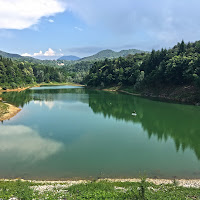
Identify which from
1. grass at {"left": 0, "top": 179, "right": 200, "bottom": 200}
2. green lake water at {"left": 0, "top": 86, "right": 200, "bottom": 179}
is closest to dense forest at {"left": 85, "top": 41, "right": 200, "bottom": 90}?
green lake water at {"left": 0, "top": 86, "right": 200, "bottom": 179}

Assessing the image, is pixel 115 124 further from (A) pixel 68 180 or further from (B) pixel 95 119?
(A) pixel 68 180

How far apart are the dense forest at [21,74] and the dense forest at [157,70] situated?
159 feet

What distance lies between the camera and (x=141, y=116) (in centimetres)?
Answer: 4175

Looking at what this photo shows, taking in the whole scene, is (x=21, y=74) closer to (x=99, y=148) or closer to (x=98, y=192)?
(x=99, y=148)

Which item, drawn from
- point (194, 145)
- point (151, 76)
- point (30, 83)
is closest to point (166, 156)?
point (194, 145)

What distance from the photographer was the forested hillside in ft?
210

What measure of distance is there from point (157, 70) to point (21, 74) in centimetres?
9910

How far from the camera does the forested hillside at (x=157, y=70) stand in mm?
64094

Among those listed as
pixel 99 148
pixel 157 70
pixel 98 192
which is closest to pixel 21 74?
pixel 157 70

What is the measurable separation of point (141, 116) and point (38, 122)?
22.3 meters

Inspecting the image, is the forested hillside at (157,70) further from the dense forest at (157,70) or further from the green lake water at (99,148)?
the green lake water at (99,148)

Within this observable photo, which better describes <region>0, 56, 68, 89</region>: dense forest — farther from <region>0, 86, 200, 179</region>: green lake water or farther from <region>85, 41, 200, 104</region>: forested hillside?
<region>0, 86, 200, 179</region>: green lake water

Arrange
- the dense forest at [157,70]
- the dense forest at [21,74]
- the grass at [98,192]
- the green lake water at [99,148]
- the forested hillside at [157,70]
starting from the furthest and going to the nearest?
the dense forest at [21,74] → the dense forest at [157,70] → the forested hillside at [157,70] → the green lake water at [99,148] → the grass at [98,192]

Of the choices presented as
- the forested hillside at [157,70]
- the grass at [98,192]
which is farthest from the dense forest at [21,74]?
the grass at [98,192]
